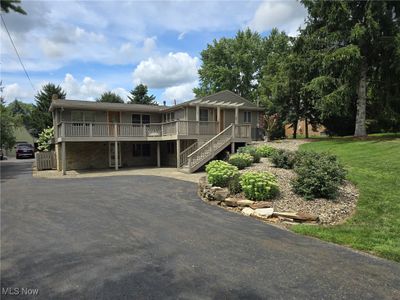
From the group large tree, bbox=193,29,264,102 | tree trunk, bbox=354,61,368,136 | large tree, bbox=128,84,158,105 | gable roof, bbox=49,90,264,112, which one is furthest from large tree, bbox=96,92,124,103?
tree trunk, bbox=354,61,368,136

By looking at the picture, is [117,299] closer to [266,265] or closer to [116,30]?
[266,265]

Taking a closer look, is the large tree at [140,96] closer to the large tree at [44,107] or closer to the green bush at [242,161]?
the large tree at [44,107]

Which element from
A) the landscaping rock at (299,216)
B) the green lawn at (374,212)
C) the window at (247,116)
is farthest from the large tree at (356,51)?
the landscaping rock at (299,216)

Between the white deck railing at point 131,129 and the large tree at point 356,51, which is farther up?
the large tree at point 356,51

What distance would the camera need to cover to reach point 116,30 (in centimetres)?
1014

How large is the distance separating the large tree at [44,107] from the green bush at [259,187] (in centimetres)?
3583

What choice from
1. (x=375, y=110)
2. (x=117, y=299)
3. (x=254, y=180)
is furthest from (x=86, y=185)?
(x=375, y=110)

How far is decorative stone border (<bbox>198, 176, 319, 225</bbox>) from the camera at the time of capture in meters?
7.48

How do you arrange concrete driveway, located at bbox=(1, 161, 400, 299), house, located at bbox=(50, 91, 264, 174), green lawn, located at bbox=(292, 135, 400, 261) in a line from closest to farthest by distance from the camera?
concrete driveway, located at bbox=(1, 161, 400, 299) < green lawn, located at bbox=(292, 135, 400, 261) < house, located at bbox=(50, 91, 264, 174)

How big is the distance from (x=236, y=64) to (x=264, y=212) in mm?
39545

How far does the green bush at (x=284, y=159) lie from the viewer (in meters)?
12.5

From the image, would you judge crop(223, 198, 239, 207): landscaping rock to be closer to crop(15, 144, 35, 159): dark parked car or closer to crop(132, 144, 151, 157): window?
crop(132, 144, 151, 157): window

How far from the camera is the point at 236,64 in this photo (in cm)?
4453

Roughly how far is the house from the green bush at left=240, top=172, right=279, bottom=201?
7.73 meters
